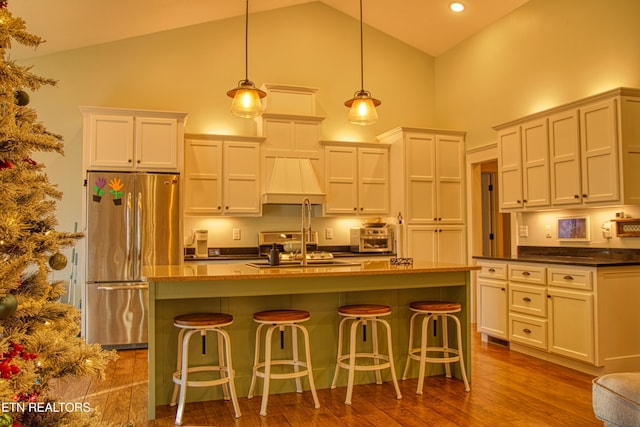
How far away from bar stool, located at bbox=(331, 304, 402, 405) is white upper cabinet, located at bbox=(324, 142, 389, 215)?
2.58 m

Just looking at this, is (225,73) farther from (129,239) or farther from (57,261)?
(57,261)

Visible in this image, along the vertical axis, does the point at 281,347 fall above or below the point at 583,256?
below

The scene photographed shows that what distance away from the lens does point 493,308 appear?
197 inches

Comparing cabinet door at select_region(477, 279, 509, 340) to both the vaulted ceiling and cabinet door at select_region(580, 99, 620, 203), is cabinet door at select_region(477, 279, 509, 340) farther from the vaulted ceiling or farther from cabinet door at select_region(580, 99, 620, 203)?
the vaulted ceiling

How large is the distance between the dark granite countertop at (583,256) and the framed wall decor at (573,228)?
0.11 meters

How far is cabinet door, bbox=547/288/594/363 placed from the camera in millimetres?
3930

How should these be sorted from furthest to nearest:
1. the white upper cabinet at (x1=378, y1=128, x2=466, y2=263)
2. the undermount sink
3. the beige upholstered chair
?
the white upper cabinet at (x1=378, y1=128, x2=466, y2=263), the undermount sink, the beige upholstered chair

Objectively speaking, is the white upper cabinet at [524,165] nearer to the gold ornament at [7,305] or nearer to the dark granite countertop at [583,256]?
the dark granite countertop at [583,256]

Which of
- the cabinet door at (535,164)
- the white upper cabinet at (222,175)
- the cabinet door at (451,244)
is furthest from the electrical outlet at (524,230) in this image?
the white upper cabinet at (222,175)

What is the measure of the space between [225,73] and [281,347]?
3.84 metres

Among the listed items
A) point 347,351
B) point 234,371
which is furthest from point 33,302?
point 347,351

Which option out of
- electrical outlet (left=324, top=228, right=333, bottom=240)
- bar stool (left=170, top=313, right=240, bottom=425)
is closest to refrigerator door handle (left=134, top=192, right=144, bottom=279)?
bar stool (left=170, top=313, right=240, bottom=425)

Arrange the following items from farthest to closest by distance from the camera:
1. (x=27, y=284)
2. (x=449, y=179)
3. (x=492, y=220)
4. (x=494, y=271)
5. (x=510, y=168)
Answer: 1. (x=492, y=220)
2. (x=449, y=179)
3. (x=510, y=168)
4. (x=494, y=271)
5. (x=27, y=284)

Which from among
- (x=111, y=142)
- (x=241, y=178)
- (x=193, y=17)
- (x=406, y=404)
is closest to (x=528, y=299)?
(x=406, y=404)
